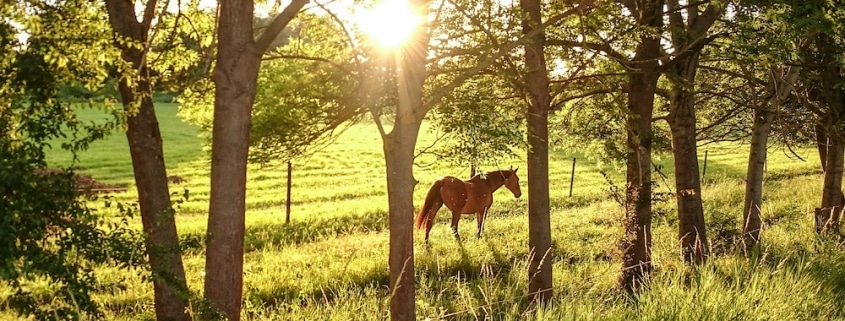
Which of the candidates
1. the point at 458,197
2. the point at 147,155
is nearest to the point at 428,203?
the point at 458,197

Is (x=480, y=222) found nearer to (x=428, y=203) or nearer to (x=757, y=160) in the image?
(x=428, y=203)

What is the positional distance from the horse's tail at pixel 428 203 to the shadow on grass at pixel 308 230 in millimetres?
2001

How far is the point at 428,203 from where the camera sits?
17.1 m

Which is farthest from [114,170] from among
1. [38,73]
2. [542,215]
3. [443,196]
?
[38,73]

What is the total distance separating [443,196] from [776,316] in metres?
12.5

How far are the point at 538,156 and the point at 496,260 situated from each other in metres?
4.70

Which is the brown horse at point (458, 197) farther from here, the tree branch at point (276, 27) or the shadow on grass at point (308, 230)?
the tree branch at point (276, 27)

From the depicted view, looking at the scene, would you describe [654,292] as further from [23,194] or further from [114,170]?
[114,170]

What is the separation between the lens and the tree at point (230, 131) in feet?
18.2

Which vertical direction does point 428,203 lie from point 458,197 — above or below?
below

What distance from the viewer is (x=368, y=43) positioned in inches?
285

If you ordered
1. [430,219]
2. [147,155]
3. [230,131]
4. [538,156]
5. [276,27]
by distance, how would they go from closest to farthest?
[230,131] < [276,27] < [147,155] < [538,156] < [430,219]

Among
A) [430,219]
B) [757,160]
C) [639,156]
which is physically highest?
[639,156]

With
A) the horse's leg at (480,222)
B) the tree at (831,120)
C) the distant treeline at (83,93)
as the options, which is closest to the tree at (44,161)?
the distant treeline at (83,93)
